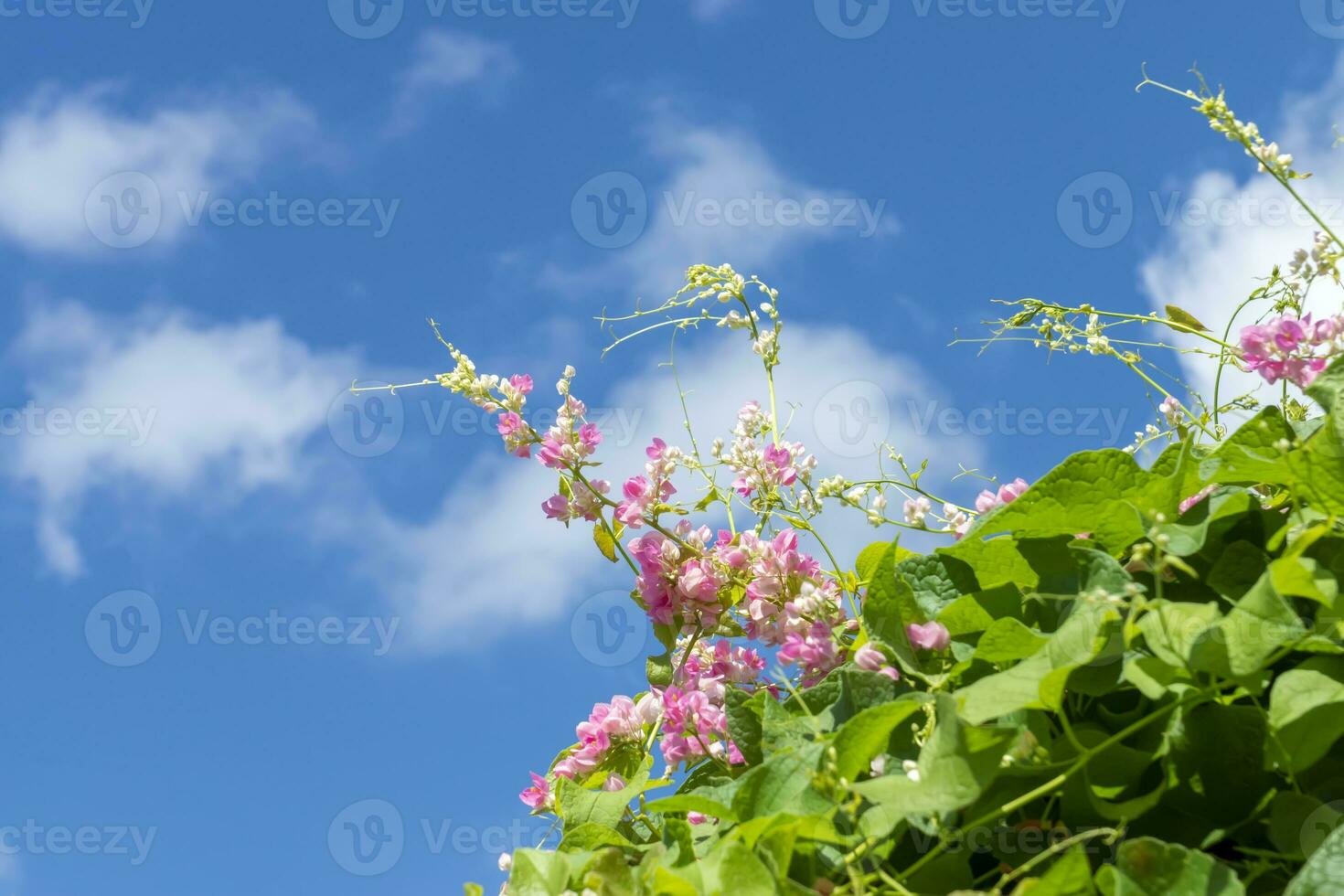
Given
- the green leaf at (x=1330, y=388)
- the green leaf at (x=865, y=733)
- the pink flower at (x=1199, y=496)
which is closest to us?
the green leaf at (x=865, y=733)

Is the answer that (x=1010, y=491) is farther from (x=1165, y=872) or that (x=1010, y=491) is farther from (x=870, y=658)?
(x=1165, y=872)

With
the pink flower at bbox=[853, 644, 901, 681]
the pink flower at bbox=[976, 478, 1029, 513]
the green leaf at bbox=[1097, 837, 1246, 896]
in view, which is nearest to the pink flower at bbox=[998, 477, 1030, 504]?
the pink flower at bbox=[976, 478, 1029, 513]

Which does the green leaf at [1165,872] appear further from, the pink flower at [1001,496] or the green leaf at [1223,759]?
the pink flower at [1001,496]

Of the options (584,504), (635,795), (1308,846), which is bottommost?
(1308,846)

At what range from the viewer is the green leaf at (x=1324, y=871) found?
79 centimetres

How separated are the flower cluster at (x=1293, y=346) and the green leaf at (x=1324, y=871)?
31.8 inches

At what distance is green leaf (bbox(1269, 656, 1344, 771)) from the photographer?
0.90 meters

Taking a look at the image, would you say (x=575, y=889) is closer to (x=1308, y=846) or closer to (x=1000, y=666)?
(x=1000, y=666)

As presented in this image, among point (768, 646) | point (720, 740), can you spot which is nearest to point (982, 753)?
point (720, 740)

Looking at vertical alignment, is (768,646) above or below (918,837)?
above

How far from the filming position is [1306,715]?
90 cm

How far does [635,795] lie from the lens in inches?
60.9

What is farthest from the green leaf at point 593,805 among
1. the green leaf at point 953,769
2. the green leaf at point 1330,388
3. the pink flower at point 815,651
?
the green leaf at point 1330,388

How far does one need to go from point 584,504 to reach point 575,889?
89cm
